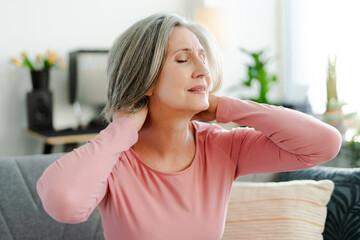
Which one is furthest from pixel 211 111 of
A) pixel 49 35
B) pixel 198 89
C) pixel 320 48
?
pixel 320 48

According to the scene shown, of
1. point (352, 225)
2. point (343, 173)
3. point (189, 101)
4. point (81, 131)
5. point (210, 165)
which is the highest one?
point (189, 101)

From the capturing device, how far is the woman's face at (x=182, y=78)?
1.33 meters

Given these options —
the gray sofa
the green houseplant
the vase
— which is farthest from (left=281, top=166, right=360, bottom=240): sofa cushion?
the vase

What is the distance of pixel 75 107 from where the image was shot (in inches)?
168

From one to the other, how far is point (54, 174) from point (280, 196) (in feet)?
3.07

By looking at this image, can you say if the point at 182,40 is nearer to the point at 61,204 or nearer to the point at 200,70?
the point at 200,70

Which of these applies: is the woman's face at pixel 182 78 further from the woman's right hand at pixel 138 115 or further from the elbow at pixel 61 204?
the elbow at pixel 61 204

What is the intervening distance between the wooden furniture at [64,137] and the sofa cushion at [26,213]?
1.76m

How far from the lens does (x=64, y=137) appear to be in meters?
3.59

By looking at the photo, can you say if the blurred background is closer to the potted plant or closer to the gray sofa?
the potted plant

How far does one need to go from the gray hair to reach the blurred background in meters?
2.37

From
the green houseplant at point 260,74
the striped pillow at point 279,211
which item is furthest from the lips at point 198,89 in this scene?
the green houseplant at point 260,74

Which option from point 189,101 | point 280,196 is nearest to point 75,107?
point 280,196

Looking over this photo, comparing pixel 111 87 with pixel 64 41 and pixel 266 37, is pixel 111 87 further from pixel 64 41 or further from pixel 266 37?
pixel 266 37
